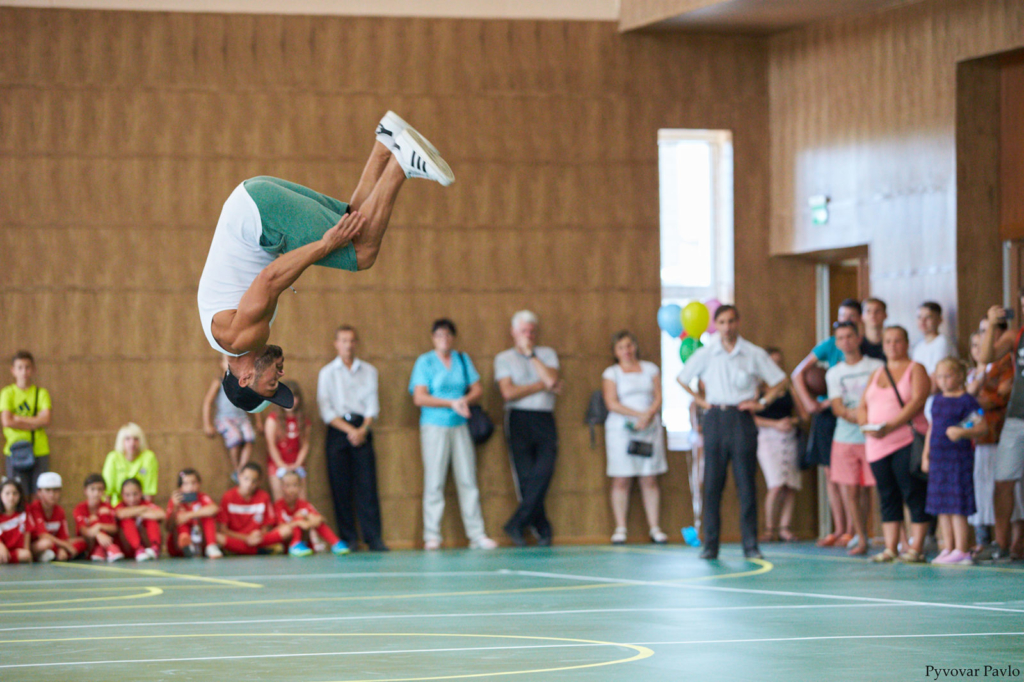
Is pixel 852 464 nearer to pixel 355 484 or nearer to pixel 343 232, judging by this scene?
pixel 355 484

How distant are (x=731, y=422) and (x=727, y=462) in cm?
27

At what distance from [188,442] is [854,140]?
5.88 metres

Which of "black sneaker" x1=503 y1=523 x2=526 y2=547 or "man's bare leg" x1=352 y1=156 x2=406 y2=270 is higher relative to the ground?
"man's bare leg" x1=352 y1=156 x2=406 y2=270

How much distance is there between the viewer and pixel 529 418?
982 centimetres

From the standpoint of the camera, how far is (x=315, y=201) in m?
4.71

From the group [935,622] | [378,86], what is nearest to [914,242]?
[378,86]

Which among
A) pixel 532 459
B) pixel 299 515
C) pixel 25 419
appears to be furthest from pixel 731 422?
pixel 25 419

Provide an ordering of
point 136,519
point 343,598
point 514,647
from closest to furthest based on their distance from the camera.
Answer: point 514,647
point 343,598
point 136,519

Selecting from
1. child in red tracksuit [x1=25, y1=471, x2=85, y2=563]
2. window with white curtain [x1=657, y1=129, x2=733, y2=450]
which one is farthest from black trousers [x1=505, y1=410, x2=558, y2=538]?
child in red tracksuit [x1=25, y1=471, x2=85, y2=563]

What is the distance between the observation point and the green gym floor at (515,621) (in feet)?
12.8

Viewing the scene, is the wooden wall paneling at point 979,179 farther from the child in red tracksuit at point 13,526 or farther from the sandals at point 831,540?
the child in red tracksuit at point 13,526

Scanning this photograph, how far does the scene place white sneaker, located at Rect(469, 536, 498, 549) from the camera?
31.9 ft

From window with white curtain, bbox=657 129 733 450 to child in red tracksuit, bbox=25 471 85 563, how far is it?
16.2 ft

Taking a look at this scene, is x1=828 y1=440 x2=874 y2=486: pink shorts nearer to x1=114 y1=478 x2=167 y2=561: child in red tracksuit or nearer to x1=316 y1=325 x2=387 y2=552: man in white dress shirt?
x1=316 y1=325 x2=387 y2=552: man in white dress shirt
